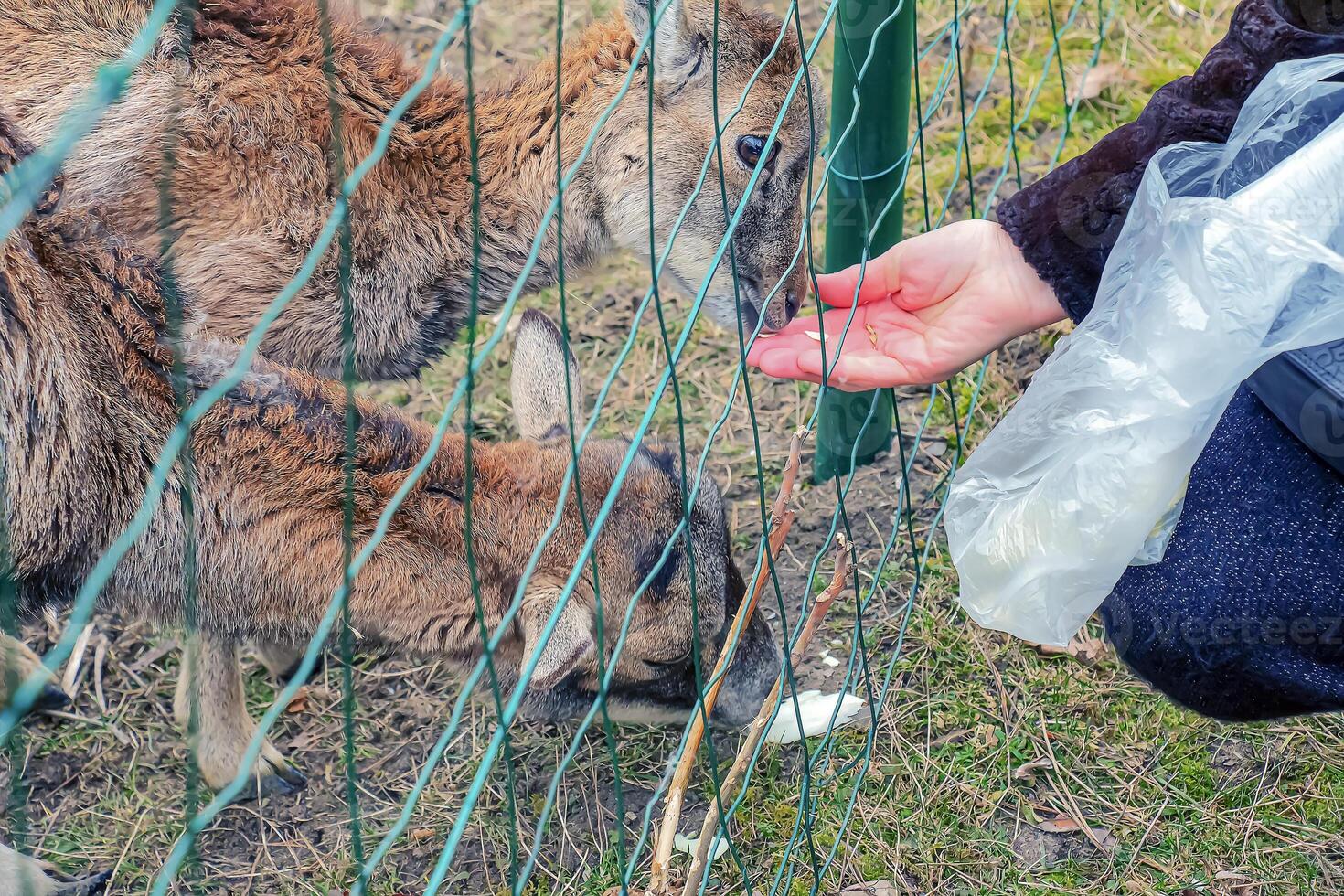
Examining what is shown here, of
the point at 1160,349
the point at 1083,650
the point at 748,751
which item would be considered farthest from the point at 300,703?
the point at 1160,349

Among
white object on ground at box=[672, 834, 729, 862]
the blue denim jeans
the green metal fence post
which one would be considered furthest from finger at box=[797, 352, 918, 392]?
white object on ground at box=[672, 834, 729, 862]

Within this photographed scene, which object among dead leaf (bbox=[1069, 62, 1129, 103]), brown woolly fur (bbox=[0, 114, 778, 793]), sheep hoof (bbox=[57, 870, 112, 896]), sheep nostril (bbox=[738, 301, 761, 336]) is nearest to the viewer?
brown woolly fur (bbox=[0, 114, 778, 793])

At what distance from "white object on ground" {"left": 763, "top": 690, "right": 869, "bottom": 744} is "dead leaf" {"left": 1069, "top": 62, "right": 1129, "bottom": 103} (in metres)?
3.91

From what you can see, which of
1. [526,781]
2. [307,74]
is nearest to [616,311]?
[307,74]

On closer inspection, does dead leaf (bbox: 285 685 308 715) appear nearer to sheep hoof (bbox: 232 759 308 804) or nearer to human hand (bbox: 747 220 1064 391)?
sheep hoof (bbox: 232 759 308 804)

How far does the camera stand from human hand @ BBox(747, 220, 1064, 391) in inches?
131

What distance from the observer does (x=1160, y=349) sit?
8.80 ft

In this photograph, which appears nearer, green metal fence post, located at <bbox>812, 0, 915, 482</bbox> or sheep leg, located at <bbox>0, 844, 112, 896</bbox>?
sheep leg, located at <bbox>0, 844, 112, 896</bbox>

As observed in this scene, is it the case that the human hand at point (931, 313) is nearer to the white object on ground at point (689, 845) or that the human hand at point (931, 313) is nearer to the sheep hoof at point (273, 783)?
the white object on ground at point (689, 845)

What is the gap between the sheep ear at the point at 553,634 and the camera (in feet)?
9.93

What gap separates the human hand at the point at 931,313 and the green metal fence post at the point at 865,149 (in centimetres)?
48

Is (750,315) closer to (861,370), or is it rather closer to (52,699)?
(861,370)

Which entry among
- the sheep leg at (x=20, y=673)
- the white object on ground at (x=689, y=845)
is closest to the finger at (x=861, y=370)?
the white object on ground at (x=689, y=845)

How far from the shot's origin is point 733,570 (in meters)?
3.82
